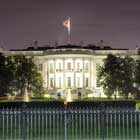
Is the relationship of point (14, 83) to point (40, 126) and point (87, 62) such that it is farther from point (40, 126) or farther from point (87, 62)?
point (40, 126)

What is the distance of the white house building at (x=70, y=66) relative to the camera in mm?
146750

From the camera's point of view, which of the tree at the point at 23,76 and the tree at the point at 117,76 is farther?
the tree at the point at 23,76

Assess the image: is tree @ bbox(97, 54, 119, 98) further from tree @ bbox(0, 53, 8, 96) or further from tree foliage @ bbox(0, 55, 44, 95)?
tree @ bbox(0, 53, 8, 96)

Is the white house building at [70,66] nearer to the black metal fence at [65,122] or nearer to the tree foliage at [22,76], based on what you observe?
the tree foliage at [22,76]

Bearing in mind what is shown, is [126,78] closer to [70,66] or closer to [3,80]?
[3,80]

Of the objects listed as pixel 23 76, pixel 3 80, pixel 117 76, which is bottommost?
pixel 3 80

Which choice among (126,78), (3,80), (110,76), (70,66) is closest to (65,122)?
(3,80)

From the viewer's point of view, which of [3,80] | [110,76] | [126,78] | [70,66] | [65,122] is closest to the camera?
[65,122]

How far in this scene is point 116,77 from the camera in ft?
358

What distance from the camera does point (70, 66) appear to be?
150m

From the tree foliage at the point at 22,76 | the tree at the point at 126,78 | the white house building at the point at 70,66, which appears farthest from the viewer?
the white house building at the point at 70,66

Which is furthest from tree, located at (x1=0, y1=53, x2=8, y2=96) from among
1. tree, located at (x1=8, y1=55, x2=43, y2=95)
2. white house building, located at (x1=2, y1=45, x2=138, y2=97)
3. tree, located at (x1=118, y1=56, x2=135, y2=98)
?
white house building, located at (x1=2, y1=45, x2=138, y2=97)

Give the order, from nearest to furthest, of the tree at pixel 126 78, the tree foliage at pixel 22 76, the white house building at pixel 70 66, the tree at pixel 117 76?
1. the tree at pixel 126 78
2. the tree at pixel 117 76
3. the tree foliage at pixel 22 76
4. the white house building at pixel 70 66

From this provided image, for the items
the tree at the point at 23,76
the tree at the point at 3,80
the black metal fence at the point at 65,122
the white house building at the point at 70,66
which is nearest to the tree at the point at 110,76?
the tree at the point at 23,76
